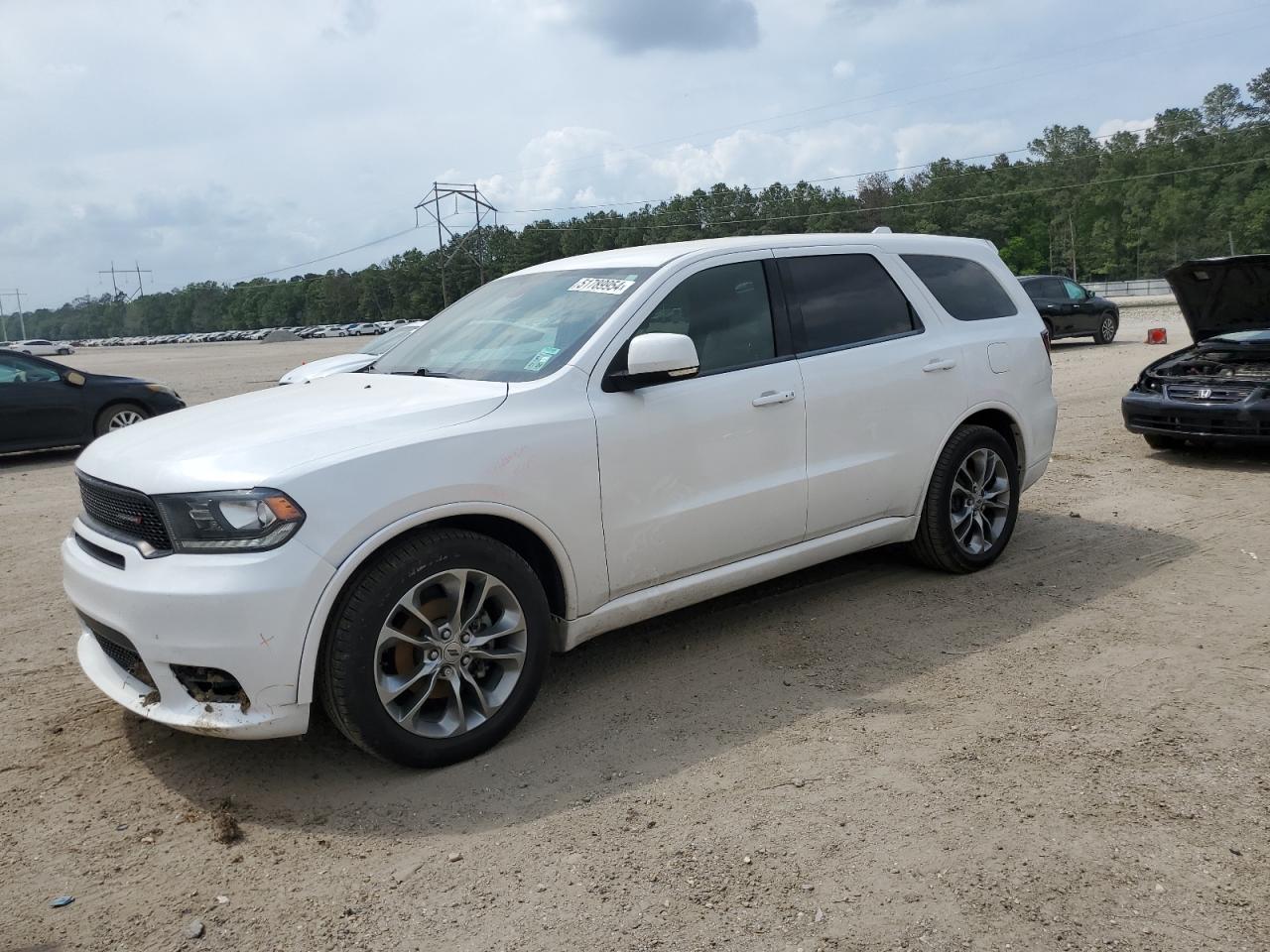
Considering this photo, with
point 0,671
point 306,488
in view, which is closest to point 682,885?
point 306,488

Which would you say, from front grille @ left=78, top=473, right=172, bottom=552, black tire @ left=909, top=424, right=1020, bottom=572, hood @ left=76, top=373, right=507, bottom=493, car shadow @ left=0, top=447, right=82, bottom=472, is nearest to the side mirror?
hood @ left=76, top=373, right=507, bottom=493

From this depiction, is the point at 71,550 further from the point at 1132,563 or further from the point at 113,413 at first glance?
the point at 113,413

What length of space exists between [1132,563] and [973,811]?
318 cm

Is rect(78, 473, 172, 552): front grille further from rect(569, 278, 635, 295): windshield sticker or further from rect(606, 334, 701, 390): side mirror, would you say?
rect(569, 278, 635, 295): windshield sticker

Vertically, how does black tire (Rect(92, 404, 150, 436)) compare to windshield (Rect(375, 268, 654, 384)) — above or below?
below

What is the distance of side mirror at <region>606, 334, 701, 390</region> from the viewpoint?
3.93 metres

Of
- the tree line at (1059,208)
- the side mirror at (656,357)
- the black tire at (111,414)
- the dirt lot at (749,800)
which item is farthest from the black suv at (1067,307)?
the tree line at (1059,208)

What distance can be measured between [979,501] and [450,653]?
10.7 ft

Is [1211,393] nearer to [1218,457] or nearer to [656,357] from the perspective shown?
[1218,457]

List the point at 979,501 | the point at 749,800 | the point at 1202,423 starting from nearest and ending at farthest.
Result: the point at 749,800 → the point at 979,501 → the point at 1202,423

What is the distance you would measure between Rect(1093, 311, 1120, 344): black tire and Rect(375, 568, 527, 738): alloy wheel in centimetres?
2124

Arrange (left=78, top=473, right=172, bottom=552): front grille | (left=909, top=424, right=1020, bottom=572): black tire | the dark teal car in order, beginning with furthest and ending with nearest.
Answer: the dark teal car, (left=909, top=424, right=1020, bottom=572): black tire, (left=78, top=473, right=172, bottom=552): front grille

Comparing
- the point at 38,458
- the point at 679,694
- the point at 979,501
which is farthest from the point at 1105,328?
the point at 679,694

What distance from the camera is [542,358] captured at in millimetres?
4199
